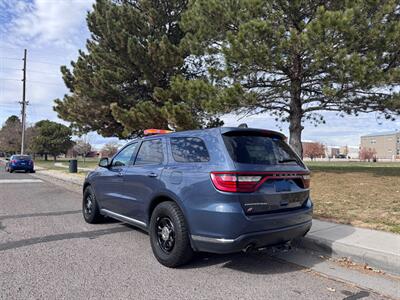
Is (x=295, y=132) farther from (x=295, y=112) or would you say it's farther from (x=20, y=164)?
(x=20, y=164)

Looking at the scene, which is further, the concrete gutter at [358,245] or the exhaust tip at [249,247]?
the concrete gutter at [358,245]

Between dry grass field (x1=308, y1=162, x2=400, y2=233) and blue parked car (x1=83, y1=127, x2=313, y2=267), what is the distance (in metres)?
2.63

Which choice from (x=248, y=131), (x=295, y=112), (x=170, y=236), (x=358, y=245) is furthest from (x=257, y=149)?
(x=295, y=112)

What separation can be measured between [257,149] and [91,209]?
412 centimetres

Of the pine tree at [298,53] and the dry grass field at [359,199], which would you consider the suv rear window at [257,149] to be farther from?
the pine tree at [298,53]

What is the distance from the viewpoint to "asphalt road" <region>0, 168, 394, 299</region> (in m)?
3.90

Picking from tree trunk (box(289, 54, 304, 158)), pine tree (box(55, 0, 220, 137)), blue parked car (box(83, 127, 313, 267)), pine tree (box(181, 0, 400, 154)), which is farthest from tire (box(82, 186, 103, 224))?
pine tree (box(55, 0, 220, 137))

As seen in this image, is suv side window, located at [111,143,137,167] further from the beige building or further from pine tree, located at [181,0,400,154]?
the beige building

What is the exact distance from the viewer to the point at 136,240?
19.8ft

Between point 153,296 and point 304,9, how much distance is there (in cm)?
1127

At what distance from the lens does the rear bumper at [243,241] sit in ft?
13.6

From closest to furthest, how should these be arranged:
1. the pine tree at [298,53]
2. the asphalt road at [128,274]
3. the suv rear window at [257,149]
Answer: 1. the asphalt road at [128,274]
2. the suv rear window at [257,149]
3. the pine tree at [298,53]

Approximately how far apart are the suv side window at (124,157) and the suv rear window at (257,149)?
222 cm

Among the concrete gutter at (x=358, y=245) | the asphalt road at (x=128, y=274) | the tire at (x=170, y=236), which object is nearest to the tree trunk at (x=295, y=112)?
the concrete gutter at (x=358, y=245)
